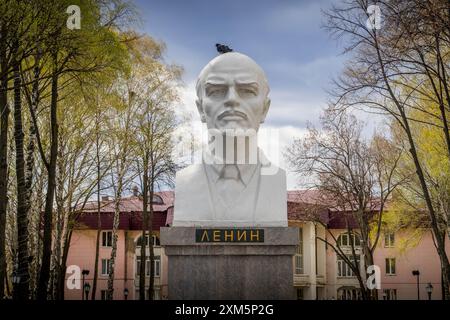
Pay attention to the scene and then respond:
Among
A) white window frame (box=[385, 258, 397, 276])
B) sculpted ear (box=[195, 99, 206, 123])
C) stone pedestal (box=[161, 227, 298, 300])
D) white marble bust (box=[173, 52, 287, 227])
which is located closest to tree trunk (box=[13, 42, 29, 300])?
sculpted ear (box=[195, 99, 206, 123])

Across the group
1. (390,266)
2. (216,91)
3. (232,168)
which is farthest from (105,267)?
(216,91)

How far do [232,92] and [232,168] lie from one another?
1.04 meters

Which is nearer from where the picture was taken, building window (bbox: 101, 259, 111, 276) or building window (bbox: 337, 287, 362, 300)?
building window (bbox: 337, 287, 362, 300)

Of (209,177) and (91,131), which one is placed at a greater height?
(91,131)

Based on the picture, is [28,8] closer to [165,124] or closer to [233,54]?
[233,54]

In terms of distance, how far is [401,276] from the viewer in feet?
118

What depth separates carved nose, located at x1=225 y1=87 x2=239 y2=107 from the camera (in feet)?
28.8

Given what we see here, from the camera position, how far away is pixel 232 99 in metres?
8.77

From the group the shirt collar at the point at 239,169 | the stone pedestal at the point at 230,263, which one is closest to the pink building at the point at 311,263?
the shirt collar at the point at 239,169

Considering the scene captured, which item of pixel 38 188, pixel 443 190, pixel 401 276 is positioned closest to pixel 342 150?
pixel 443 190

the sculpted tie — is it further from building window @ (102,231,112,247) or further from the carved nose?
building window @ (102,231,112,247)

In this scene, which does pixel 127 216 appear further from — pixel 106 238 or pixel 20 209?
pixel 20 209
